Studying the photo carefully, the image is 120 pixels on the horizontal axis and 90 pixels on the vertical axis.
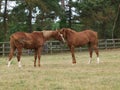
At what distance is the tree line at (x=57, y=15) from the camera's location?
34594mm

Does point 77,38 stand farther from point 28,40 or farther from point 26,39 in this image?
point 26,39

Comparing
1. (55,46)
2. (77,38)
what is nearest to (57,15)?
(55,46)

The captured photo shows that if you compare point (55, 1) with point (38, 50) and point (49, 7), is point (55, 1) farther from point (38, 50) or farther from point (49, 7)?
point (38, 50)

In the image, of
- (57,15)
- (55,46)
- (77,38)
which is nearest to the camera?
(77,38)

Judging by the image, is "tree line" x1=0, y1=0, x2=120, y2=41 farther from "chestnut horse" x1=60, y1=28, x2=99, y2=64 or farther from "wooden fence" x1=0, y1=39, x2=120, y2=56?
"chestnut horse" x1=60, y1=28, x2=99, y2=64

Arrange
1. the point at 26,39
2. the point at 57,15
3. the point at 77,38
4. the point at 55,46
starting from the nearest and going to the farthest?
the point at 26,39, the point at 77,38, the point at 55,46, the point at 57,15

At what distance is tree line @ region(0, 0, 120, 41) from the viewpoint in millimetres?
34594

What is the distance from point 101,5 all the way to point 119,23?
15.3 feet

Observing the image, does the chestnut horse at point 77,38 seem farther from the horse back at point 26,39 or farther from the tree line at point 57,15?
the tree line at point 57,15

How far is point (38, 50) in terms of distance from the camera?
16562 mm

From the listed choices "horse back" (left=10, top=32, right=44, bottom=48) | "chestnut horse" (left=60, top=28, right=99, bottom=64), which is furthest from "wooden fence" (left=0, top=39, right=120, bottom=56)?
"horse back" (left=10, top=32, right=44, bottom=48)

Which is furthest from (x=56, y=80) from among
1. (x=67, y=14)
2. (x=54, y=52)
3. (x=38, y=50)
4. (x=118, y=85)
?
(x=67, y=14)

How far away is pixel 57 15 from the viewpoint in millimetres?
36094

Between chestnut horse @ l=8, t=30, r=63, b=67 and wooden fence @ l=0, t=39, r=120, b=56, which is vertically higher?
chestnut horse @ l=8, t=30, r=63, b=67
